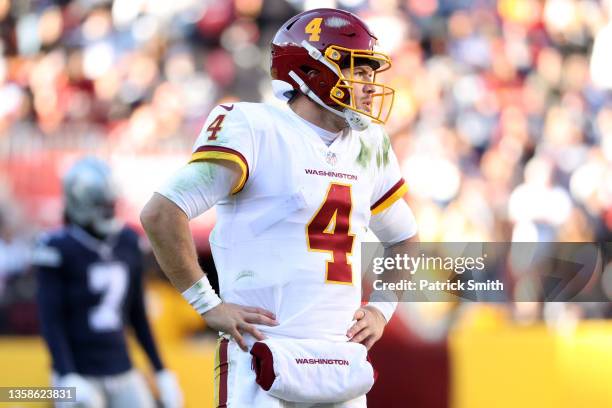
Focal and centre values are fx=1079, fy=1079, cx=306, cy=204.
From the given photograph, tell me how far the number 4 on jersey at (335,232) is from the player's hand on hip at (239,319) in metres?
0.24

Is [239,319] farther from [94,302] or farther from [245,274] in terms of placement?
[94,302]

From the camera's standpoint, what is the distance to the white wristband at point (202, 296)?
3340mm

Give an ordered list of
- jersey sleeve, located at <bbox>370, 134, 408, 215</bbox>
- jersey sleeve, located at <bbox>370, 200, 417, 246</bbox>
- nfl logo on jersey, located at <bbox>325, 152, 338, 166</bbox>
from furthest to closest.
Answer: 1. jersey sleeve, located at <bbox>370, 200, 417, 246</bbox>
2. jersey sleeve, located at <bbox>370, 134, 408, 215</bbox>
3. nfl logo on jersey, located at <bbox>325, 152, 338, 166</bbox>

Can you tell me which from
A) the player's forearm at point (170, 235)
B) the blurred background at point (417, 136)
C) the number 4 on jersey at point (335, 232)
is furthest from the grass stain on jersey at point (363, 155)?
the blurred background at point (417, 136)

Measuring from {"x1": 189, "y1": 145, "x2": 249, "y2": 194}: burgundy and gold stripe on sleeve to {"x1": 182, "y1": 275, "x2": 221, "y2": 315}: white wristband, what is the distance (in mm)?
326

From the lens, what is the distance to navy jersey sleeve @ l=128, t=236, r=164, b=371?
5.97 meters

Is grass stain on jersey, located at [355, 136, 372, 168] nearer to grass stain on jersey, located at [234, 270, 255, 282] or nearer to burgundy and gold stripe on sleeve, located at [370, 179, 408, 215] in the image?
burgundy and gold stripe on sleeve, located at [370, 179, 408, 215]

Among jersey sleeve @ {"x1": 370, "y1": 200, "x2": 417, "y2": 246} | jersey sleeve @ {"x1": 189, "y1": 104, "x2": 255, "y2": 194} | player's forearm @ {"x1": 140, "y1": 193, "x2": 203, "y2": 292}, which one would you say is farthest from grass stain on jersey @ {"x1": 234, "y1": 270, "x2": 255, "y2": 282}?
jersey sleeve @ {"x1": 370, "y1": 200, "x2": 417, "y2": 246}

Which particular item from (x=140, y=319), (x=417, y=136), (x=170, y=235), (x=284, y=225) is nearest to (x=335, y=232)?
(x=284, y=225)

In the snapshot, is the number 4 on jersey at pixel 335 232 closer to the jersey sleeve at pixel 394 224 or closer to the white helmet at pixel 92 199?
the jersey sleeve at pixel 394 224

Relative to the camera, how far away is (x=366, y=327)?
142 inches

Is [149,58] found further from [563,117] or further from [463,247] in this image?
[463,247]

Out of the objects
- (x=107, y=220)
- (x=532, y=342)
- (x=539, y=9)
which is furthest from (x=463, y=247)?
(x=539, y=9)

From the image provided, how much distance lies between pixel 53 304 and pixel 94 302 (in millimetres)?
262
